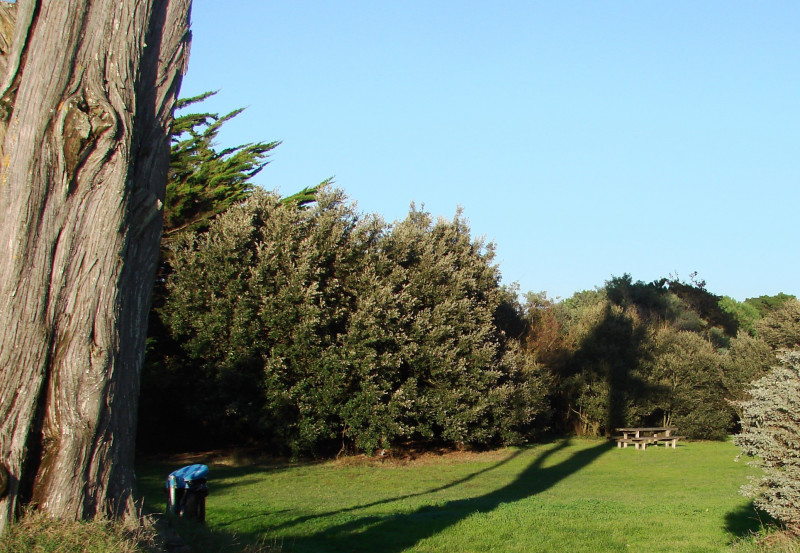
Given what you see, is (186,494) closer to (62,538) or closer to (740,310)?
(62,538)

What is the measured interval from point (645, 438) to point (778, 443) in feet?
94.0

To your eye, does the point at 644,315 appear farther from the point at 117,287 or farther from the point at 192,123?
the point at 117,287

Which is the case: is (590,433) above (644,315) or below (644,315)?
below

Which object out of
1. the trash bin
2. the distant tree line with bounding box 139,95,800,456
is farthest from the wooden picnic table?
the trash bin

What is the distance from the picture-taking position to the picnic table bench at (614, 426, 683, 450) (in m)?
34.8

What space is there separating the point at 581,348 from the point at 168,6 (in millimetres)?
36117

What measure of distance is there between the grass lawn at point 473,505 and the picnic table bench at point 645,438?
6.06 m

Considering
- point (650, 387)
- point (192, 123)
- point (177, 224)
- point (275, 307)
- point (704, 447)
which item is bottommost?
point (704, 447)

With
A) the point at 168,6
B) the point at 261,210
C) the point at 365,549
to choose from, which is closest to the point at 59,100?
the point at 168,6

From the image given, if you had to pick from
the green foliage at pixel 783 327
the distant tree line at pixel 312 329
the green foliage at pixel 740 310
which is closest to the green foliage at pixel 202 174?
the distant tree line at pixel 312 329

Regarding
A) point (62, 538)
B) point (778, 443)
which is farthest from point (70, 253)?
point (778, 443)

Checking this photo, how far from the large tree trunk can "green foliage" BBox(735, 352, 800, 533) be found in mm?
6507

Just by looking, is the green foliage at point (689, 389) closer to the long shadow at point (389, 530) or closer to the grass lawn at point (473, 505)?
the grass lawn at point (473, 505)

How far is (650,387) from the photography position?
3816cm
